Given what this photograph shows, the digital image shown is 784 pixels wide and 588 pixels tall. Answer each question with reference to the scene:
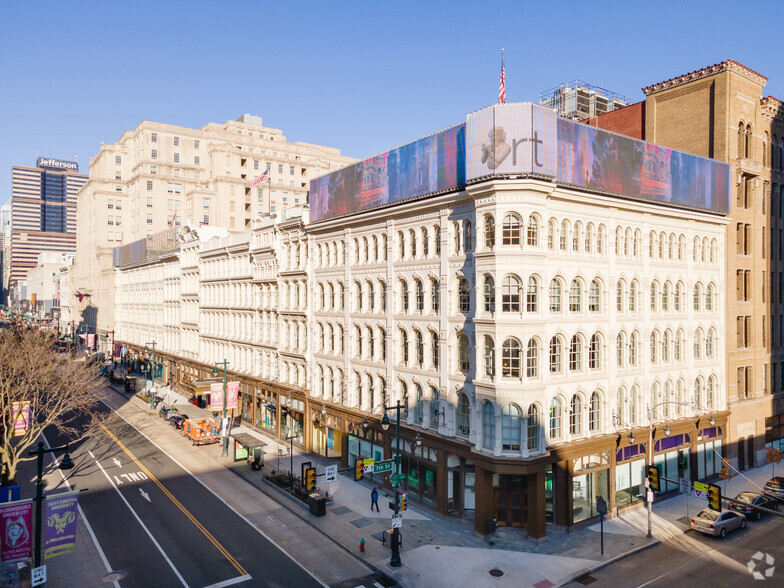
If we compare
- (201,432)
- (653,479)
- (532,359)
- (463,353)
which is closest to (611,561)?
(653,479)

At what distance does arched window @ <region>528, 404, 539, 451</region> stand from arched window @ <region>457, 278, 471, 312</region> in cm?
670

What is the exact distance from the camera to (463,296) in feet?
108

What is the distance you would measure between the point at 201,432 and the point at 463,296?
3047 centimetres

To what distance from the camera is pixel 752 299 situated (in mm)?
45031

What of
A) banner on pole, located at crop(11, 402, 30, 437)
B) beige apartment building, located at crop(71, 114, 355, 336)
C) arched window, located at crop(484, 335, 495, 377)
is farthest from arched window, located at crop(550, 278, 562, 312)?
beige apartment building, located at crop(71, 114, 355, 336)

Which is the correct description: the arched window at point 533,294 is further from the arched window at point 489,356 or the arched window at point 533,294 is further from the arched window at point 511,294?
the arched window at point 489,356

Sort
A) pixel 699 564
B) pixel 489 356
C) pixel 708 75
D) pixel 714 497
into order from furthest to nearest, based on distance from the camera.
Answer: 1. pixel 708 75
2. pixel 489 356
3. pixel 699 564
4. pixel 714 497

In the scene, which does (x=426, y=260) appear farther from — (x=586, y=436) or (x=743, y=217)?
(x=743, y=217)

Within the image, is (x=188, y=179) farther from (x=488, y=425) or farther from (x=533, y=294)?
(x=488, y=425)

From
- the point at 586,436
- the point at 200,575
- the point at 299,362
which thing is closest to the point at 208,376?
the point at 299,362

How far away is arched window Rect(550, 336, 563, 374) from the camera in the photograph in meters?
31.4

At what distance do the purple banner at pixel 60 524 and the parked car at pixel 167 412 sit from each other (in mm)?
35869

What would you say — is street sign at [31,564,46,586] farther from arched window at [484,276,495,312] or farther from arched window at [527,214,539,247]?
arched window at [527,214,539,247]

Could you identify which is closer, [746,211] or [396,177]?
[396,177]
